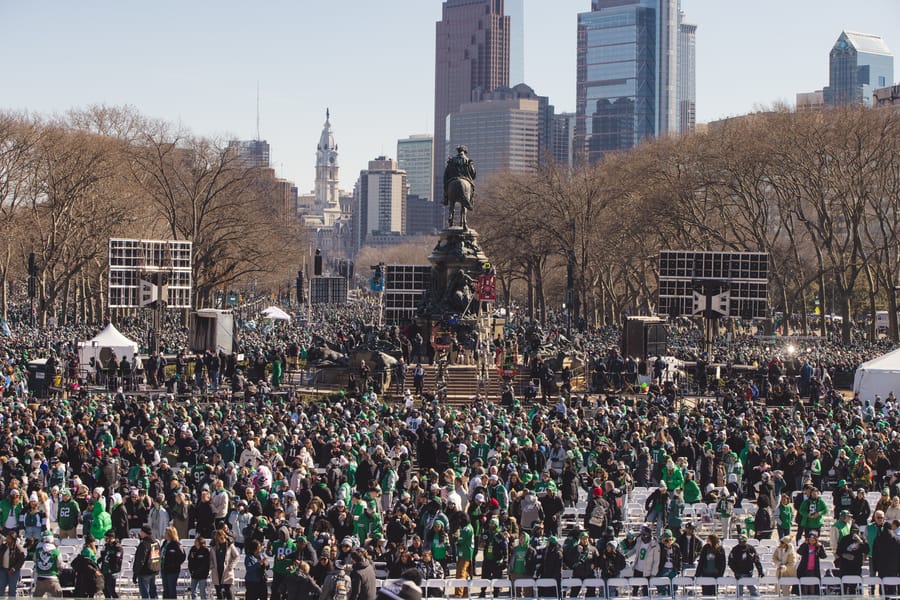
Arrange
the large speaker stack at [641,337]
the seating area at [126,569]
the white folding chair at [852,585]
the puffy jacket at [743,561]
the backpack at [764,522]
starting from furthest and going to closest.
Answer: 1. the large speaker stack at [641,337]
2. the backpack at [764,522]
3. the seating area at [126,569]
4. the puffy jacket at [743,561]
5. the white folding chair at [852,585]

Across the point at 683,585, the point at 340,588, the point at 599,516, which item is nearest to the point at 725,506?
the point at 599,516

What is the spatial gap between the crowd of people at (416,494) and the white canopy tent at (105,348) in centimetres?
1227

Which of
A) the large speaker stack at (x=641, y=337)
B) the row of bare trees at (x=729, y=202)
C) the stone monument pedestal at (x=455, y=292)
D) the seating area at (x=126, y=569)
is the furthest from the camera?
the row of bare trees at (x=729, y=202)

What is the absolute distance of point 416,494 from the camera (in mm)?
19703

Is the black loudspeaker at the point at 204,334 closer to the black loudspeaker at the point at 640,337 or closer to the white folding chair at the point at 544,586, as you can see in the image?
the black loudspeaker at the point at 640,337

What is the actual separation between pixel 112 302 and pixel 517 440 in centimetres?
2477

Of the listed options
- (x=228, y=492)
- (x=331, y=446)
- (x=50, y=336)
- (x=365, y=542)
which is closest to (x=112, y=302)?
(x=50, y=336)

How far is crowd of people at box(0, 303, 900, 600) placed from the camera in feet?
54.3

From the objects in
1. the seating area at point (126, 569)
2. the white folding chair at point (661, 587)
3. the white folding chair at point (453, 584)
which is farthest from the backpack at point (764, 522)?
the seating area at point (126, 569)

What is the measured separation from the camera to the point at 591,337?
6369 centimetres

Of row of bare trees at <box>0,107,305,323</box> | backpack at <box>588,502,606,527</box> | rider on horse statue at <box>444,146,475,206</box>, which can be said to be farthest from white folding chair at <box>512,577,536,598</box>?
row of bare trees at <box>0,107,305,323</box>

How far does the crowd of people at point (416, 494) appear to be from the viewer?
16547 millimetres

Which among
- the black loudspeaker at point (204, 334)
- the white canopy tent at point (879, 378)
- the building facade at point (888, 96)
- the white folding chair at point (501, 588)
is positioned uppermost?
the building facade at point (888, 96)

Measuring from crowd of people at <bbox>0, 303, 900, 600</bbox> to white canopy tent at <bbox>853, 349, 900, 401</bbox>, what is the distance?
553 cm
